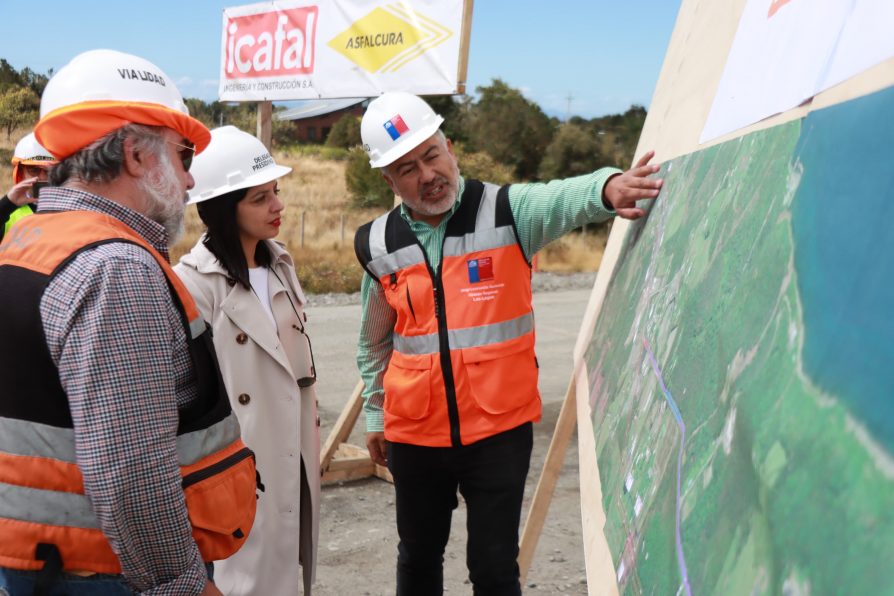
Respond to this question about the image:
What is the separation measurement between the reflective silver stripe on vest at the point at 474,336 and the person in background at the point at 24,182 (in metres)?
2.16

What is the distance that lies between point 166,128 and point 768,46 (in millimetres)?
1274

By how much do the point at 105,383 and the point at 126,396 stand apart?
0.05m

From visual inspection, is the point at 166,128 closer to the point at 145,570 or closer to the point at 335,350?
the point at 145,570

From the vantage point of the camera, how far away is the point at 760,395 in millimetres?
914

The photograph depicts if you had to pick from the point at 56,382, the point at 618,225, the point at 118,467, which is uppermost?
the point at 618,225

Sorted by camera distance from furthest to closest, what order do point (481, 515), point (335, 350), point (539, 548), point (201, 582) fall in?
point (335, 350) < point (539, 548) < point (481, 515) < point (201, 582)

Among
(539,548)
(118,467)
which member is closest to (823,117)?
(118,467)

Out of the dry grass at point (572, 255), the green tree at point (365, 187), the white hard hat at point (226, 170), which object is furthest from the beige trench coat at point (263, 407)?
the green tree at point (365, 187)

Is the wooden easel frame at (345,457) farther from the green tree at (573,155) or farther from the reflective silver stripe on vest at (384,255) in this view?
the green tree at (573,155)

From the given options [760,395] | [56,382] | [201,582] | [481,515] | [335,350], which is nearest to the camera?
[760,395]

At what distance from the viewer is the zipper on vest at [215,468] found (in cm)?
179

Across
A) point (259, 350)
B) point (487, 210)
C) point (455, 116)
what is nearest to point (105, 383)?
point (259, 350)

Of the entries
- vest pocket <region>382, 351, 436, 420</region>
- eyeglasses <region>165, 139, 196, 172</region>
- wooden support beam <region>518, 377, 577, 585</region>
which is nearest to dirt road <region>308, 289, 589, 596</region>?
wooden support beam <region>518, 377, 577, 585</region>

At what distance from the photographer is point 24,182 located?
13.2 ft
